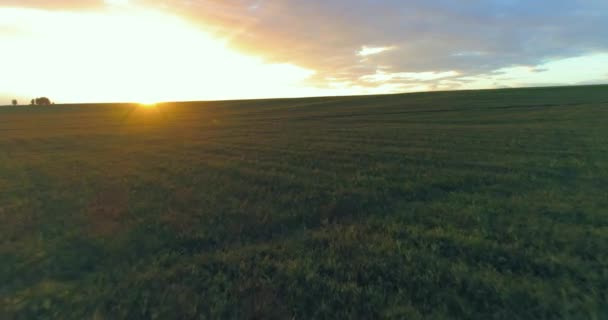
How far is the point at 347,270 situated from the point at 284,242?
147 centimetres

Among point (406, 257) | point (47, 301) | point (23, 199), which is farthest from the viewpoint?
point (23, 199)

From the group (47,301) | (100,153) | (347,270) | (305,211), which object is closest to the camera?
(47,301)

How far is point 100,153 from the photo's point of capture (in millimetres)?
17781

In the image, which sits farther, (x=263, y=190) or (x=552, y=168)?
(x=552, y=168)

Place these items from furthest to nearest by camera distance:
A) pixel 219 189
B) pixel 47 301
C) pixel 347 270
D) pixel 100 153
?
pixel 100 153, pixel 219 189, pixel 347 270, pixel 47 301

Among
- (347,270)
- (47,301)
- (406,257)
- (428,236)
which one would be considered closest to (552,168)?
(428,236)

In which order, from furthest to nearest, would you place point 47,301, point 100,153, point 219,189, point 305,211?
point 100,153 < point 219,189 < point 305,211 < point 47,301

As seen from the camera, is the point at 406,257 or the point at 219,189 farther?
the point at 219,189

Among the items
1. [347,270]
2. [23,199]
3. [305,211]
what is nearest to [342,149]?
[305,211]

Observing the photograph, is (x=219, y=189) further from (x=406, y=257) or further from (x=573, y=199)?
(x=573, y=199)

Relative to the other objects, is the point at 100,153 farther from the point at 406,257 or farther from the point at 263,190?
the point at 406,257

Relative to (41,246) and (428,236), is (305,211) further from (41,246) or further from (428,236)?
(41,246)

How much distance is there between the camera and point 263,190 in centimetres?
873

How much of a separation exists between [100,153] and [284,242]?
56.8ft
